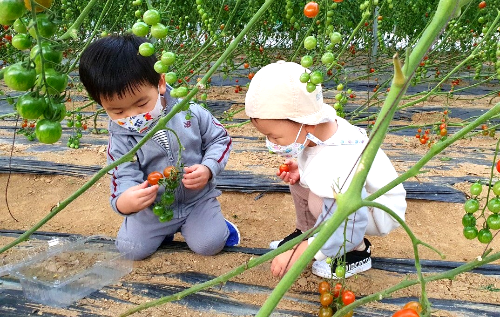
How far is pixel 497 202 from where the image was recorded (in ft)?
3.09

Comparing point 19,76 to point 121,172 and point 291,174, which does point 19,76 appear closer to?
point 121,172

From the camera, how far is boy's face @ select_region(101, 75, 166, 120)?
1.54m

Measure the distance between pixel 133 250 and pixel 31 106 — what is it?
1.22m

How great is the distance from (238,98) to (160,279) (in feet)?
Result: 9.69

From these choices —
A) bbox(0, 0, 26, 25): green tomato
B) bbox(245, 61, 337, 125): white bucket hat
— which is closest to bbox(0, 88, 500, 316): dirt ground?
bbox(245, 61, 337, 125): white bucket hat

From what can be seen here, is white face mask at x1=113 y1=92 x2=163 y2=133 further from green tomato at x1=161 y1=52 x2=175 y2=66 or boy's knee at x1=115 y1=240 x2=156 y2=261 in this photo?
green tomato at x1=161 y1=52 x2=175 y2=66

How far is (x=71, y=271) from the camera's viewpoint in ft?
5.48

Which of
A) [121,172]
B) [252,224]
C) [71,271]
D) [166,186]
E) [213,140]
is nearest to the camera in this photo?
[166,186]

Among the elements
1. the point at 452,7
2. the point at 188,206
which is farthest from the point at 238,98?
the point at 452,7

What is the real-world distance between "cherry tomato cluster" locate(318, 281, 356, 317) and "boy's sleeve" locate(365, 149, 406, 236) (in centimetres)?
26

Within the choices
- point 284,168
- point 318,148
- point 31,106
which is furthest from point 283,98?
point 31,106

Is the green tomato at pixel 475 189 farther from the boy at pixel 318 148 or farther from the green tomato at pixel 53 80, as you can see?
the green tomato at pixel 53 80

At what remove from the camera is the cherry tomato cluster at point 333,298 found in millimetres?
1329

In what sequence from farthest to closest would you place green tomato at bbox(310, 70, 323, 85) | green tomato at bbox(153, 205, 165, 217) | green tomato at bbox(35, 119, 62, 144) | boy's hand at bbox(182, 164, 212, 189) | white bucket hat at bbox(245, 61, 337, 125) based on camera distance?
boy's hand at bbox(182, 164, 212, 189)
green tomato at bbox(153, 205, 165, 217)
white bucket hat at bbox(245, 61, 337, 125)
green tomato at bbox(310, 70, 323, 85)
green tomato at bbox(35, 119, 62, 144)
